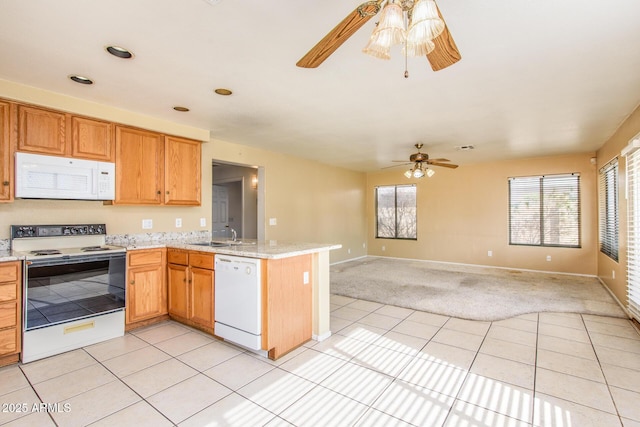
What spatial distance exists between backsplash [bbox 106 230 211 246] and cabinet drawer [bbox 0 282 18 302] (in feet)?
3.27

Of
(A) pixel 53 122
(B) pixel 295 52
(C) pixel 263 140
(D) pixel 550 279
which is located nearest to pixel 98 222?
(A) pixel 53 122

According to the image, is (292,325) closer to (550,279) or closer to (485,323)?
(485,323)

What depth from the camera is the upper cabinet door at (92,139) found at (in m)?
3.06

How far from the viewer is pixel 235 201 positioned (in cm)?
719

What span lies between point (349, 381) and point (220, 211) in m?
5.79

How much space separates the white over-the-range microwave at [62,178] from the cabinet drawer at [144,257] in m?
0.67

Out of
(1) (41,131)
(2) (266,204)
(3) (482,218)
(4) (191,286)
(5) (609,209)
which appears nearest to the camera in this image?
(1) (41,131)

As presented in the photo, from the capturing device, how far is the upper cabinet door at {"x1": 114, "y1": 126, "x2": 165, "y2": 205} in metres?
3.37

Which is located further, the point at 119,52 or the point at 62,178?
the point at 62,178

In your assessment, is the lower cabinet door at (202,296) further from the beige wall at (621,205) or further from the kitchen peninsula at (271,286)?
the beige wall at (621,205)

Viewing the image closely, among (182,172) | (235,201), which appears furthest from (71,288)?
(235,201)

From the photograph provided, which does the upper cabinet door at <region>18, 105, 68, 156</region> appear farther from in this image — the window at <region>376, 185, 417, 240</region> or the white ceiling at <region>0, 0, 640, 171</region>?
the window at <region>376, 185, 417, 240</region>

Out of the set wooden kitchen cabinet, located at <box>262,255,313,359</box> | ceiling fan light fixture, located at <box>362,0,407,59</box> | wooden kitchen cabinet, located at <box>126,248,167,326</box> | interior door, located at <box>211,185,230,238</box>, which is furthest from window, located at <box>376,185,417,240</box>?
ceiling fan light fixture, located at <box>362,0,407,59</box>

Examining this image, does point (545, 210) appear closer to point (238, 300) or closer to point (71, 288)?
point (238, 300)
